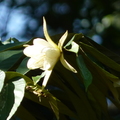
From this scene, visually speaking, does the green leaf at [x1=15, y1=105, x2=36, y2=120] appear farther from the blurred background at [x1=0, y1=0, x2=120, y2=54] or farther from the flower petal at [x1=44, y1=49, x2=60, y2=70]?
the blurred background at [x1=0, y1=0, x2=120, y2=54]

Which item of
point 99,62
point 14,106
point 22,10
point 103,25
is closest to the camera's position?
point 14,106

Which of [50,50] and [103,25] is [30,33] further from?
[50,50]

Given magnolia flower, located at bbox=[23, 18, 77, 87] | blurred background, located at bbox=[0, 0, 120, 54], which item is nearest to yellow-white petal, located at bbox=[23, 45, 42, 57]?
magnolia flower, located at bbox=[23, 18, 77, 87]

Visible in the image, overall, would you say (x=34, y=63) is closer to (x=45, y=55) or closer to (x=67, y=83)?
(x=45, y=55)

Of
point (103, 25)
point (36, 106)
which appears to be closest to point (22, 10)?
point (103, 25)

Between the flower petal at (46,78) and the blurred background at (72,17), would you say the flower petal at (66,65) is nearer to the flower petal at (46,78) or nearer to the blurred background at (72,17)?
the flower petal at (46,78)

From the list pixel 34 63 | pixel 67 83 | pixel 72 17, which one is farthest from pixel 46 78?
pixel 72 17

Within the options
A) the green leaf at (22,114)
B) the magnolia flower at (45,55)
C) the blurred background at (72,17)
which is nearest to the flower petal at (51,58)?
the magnolia flower at (45,55)
